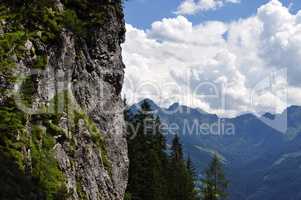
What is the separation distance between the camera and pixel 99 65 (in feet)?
138

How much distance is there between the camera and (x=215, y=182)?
7331 cm

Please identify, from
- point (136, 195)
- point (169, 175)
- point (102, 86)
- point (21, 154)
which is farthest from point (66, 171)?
point (169, 175)

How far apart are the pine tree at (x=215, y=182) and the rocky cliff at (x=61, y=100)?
3088 cm

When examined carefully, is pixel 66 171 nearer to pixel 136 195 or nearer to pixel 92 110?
pixel 92 110

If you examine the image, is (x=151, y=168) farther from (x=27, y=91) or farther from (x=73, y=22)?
(x=27, y=91)

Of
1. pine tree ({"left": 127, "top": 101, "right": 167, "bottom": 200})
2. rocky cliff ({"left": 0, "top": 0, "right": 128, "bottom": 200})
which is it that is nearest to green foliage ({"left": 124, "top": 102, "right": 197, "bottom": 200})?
pine tree ({"left": 127, "top": 101, "right": 167, "bottom": 200})

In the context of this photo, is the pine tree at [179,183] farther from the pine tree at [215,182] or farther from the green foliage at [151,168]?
the pine tree at [215,182]

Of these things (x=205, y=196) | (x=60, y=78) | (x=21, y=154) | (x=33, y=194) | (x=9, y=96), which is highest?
(x=60, y=78)

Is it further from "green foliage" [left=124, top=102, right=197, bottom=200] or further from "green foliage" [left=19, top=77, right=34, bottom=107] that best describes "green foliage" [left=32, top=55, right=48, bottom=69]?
"green foliage" [left=124, top=102, right=197, bottom=200]

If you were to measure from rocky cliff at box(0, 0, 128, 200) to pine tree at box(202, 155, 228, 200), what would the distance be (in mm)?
30880

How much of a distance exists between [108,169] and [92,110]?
5242 millimetres

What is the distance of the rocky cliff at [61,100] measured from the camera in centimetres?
2517

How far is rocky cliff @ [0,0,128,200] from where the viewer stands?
82.6 feet

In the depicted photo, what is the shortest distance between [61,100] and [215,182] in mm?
45657
